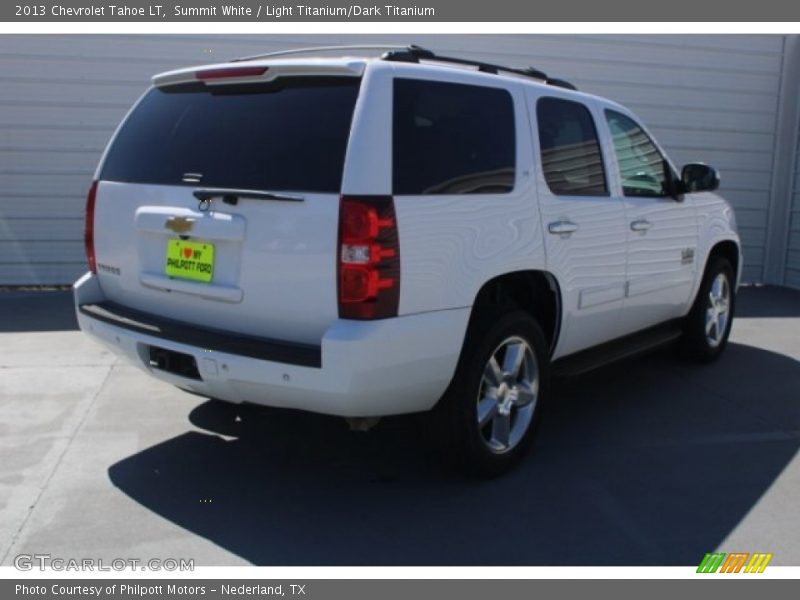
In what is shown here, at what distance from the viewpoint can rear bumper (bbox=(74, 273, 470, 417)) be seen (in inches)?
119

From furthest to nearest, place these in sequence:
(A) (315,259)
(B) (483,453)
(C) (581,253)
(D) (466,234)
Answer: (C) (581,253), (B) (483,453), (D) (466,234), (A) (315,259)

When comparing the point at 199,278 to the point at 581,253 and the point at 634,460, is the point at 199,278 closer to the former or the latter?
the point at 581,253

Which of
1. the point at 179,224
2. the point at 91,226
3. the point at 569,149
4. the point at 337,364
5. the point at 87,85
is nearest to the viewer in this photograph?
the point at 337,364

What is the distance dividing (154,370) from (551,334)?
6.77ft

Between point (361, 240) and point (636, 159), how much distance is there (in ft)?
8.49

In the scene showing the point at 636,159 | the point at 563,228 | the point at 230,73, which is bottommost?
the point at 563,228

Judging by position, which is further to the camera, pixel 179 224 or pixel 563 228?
pixel 563 228

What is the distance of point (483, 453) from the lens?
369 cm

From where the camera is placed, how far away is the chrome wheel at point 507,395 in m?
3.75

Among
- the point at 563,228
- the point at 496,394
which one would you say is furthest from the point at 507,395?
the point at 563,228

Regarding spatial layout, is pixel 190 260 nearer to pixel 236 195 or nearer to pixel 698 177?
pixel 236 195

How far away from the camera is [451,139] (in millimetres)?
3502

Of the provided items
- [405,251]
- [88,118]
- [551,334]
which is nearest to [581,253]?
[551,334]

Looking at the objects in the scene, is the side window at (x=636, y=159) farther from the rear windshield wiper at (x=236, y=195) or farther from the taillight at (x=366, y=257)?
the rear windshield wiper at (x=236, y=195)
